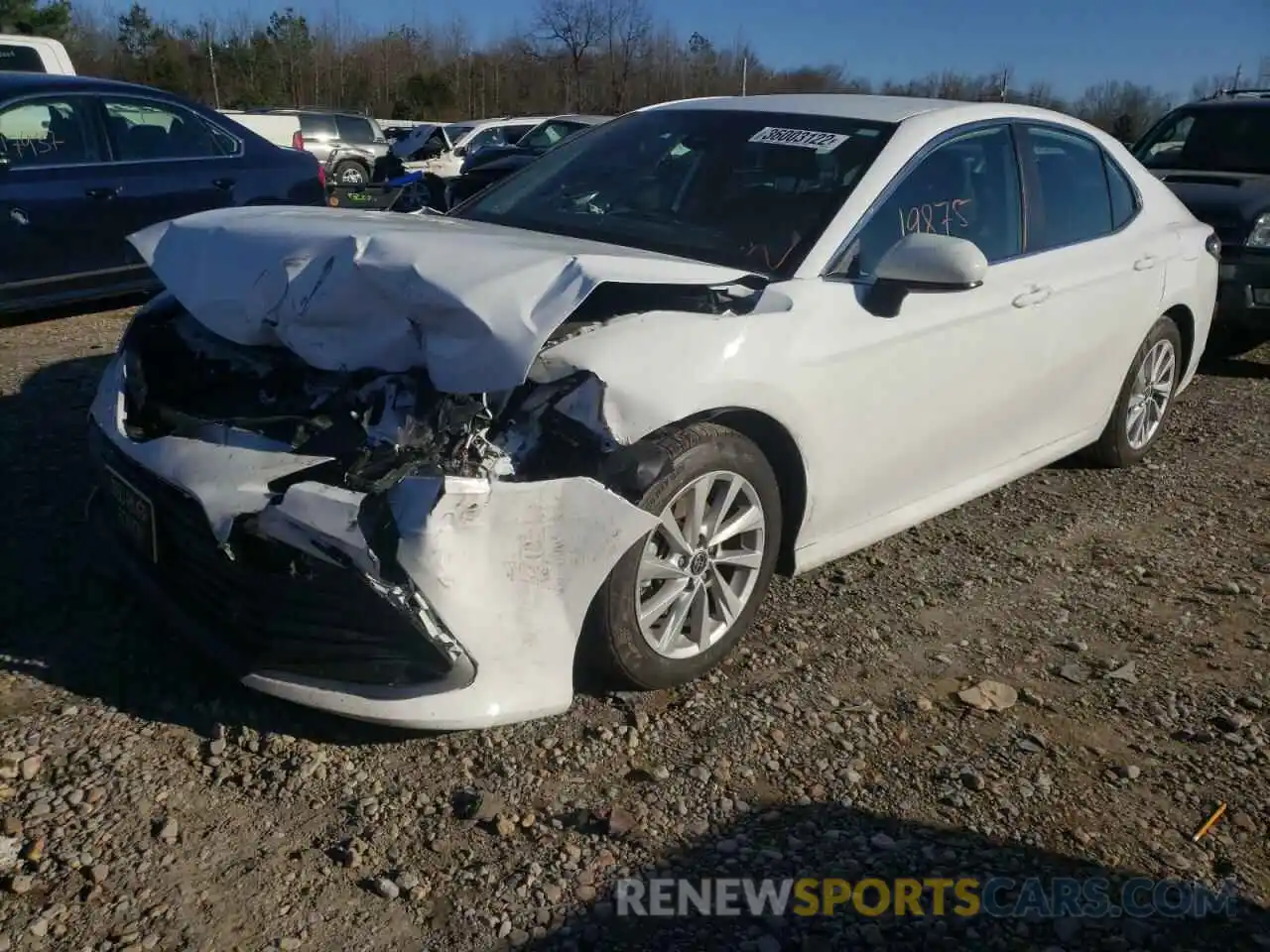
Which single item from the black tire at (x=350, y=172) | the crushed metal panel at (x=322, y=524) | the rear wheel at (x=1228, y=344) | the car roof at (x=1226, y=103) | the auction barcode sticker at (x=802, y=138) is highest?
the auction barcode sticker at (x=802, y=138)

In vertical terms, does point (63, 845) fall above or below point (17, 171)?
below

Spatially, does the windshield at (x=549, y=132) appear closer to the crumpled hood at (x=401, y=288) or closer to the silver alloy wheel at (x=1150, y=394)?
the silver alloy wheel at (x=1150, y=394)

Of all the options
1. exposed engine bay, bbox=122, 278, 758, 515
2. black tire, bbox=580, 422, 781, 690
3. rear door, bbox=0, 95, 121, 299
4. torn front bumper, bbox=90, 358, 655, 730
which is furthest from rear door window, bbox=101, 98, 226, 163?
black tire, bbox=580, 422, 781, 690

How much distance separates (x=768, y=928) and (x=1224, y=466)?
4.25m

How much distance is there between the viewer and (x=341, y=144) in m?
22.5

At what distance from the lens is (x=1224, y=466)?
216 inches

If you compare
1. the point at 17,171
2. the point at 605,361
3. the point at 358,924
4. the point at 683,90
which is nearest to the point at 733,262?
the point at 605,361

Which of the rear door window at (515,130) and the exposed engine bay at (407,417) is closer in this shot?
the exposed engine bay at (407,417)

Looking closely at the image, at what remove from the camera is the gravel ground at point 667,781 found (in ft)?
7.52

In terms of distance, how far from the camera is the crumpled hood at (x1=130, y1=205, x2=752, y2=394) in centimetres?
263

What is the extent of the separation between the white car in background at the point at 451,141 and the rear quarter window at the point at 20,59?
1088cm

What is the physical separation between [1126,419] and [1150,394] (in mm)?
293

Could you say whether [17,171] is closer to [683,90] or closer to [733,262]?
[733,262]

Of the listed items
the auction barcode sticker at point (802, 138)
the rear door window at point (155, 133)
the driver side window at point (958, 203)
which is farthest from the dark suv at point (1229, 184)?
the rear door window at point (155, 133)
